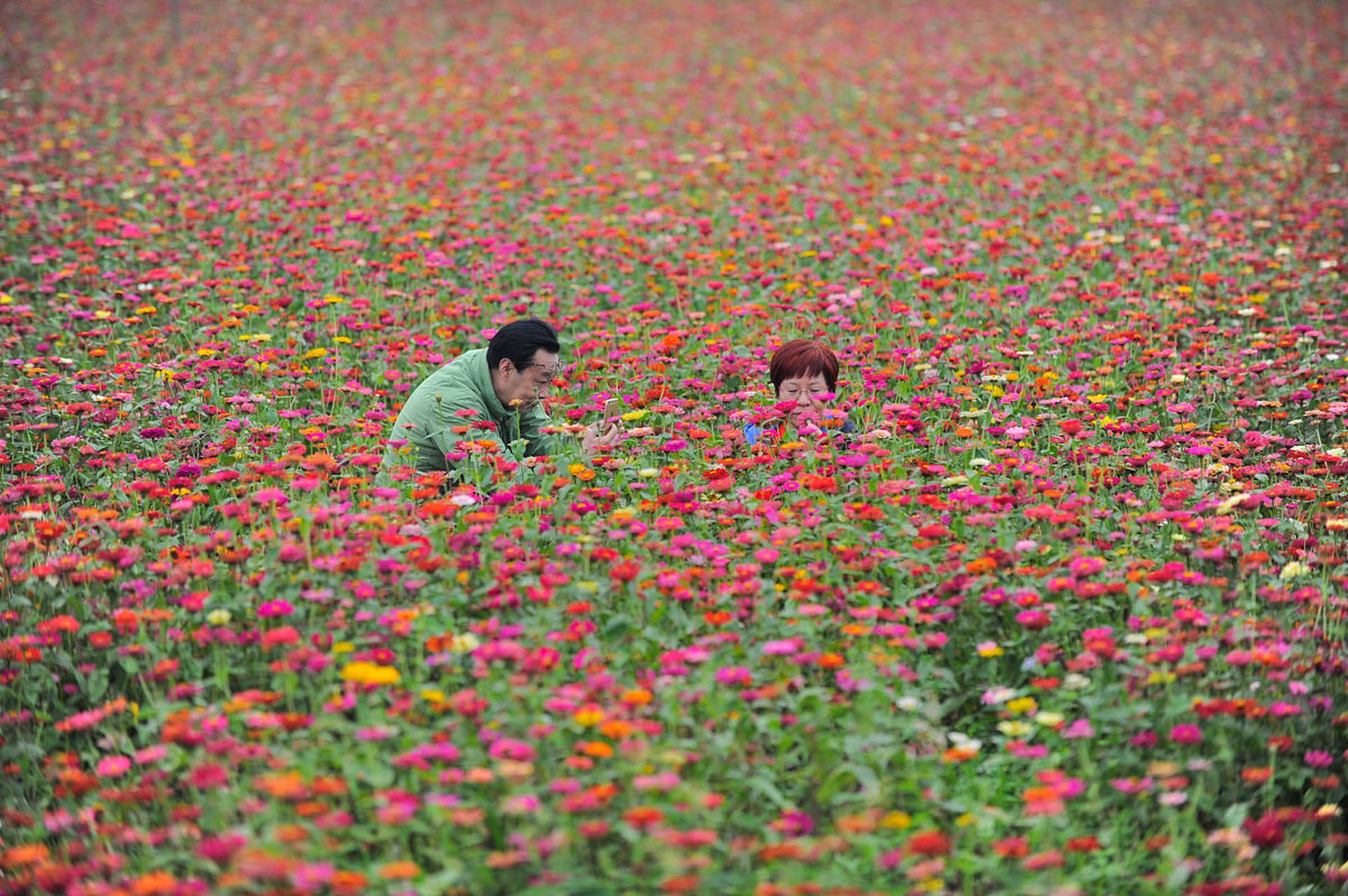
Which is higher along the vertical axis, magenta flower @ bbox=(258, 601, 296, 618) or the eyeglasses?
the eyeglasses

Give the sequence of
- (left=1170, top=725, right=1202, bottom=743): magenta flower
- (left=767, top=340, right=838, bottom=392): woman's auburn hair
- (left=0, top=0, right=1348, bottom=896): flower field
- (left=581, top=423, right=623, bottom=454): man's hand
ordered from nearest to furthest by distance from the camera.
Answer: (left=0, top=0, right=1348, bottom=896): flower field, (left=1170, top=725, right=1202, bottom=743): magenta flower, (left=581, top=423, right=623, bottom=454): man's hand, (left=767, top=340, right=838, bottom=392): woman's auburn hair

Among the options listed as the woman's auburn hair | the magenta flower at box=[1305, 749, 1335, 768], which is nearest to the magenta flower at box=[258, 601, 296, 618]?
the woman's auburn hair

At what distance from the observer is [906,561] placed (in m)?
4.12

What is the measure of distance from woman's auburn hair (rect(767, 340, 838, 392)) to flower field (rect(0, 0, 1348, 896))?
0.74ft

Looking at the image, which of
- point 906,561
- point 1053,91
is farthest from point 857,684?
point 1053,91

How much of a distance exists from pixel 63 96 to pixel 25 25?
461cm

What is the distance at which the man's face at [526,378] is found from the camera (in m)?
5.54

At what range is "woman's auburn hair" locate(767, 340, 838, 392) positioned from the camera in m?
5.71

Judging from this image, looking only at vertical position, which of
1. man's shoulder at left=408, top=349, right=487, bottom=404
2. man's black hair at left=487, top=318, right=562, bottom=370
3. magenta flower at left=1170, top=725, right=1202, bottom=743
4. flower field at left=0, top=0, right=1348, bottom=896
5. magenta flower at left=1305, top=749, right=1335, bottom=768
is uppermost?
man's black hair at left=487, top=318, right=562, bottom=370

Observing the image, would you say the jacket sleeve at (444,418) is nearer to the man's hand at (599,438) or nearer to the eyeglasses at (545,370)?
the eyeglasses at (545,370)

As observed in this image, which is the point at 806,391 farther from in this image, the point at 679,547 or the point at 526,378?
the point at 679,547

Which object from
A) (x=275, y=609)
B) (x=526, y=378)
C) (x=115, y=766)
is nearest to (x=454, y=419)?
(x=526, y=378)

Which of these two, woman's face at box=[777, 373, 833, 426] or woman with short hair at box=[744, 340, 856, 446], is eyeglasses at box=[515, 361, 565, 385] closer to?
woman with short hair at box=[744, 340, 856, 446]

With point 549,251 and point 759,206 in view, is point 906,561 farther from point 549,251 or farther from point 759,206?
point 759,206
